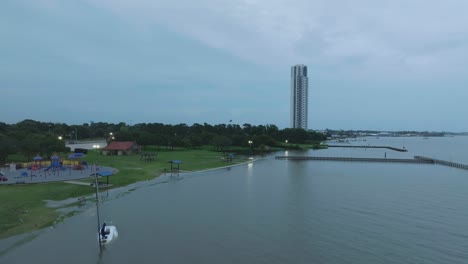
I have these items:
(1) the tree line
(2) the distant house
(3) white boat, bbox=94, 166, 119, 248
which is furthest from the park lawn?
(2) the distant house

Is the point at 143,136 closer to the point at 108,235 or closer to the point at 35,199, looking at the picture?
the point at 35,199

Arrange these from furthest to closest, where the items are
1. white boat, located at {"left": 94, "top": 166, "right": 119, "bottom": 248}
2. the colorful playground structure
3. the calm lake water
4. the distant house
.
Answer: the distant house → the colorful playground structure → white boat, located at {"left": 94, "top": 166, "right": 119, "bottom": 248} → the calm lake water

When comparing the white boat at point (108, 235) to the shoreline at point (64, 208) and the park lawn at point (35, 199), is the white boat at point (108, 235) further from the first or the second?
the park lawn at point (35, 199)

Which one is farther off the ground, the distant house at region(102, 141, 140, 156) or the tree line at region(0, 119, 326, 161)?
the tree line at region(0, 119, 326, 161)

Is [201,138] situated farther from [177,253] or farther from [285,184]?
[177,253]

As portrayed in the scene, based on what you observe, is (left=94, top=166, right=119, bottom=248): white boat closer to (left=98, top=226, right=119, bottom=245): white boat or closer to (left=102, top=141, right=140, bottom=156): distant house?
(left=98, top=226, right=119, bottom=245): white boat

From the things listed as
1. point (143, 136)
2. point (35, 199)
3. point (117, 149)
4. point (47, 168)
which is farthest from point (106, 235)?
point (143, 136)
